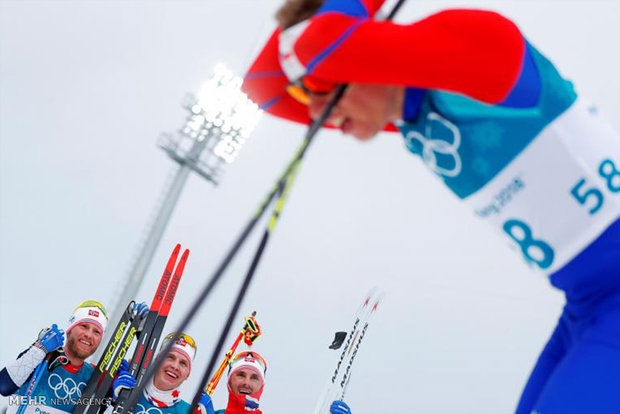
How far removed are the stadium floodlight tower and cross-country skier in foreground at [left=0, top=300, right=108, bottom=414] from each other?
736cm

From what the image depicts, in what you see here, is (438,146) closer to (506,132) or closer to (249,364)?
(506,132)

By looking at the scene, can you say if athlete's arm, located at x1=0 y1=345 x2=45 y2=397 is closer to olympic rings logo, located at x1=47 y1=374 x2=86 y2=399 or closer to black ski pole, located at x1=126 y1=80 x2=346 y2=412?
olympic rings logo, located at x1=47 y1=374 x2=86 y2=399

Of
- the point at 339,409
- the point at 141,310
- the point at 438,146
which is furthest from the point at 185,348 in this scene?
the point at 438,146

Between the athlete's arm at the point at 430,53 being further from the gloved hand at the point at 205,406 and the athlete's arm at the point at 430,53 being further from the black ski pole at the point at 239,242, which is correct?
the gloved hand at the point at 205,406

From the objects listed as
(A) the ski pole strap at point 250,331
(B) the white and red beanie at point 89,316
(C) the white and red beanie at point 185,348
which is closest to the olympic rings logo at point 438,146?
(C) the white and red beanie at point 185,348

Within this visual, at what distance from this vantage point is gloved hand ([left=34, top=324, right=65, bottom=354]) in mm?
3687

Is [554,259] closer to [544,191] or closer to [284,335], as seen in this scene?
[544,191]

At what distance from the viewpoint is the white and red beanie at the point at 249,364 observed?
421cm

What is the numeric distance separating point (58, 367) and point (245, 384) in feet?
4.28

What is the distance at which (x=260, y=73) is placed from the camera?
49.5 inches

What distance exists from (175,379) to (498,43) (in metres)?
3.34

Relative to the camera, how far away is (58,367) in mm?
3814

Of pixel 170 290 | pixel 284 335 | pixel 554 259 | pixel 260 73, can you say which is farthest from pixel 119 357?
pixel 284 335

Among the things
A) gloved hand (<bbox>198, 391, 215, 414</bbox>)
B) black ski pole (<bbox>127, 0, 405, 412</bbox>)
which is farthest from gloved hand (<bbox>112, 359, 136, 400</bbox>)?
black ski pole (<bbox>127, 0, 405, 412</bbox>)
